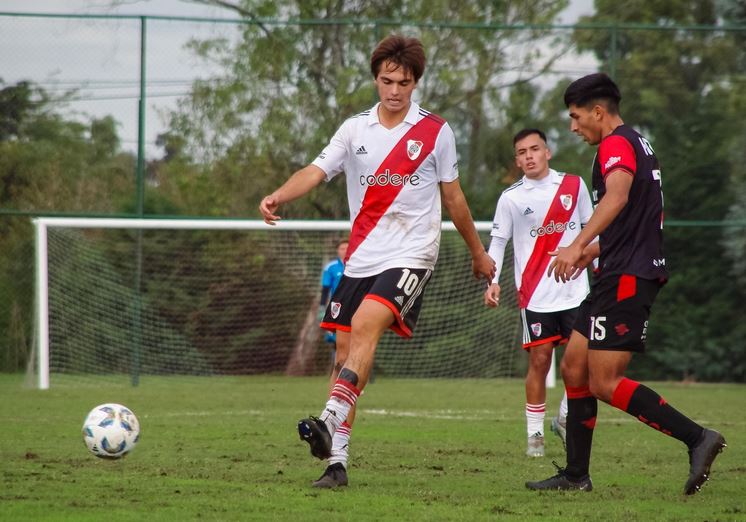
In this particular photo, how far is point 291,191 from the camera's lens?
638 cm

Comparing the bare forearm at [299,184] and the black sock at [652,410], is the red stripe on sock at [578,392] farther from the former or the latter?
the bare forearm at [299,184]

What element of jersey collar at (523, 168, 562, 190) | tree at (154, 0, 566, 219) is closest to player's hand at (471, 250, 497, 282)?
jersey collar at (523, 168, 562, 190)

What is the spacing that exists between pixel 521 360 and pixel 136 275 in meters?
5.97

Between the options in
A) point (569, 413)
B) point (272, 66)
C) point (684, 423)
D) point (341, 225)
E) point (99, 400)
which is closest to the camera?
point (684, 423)

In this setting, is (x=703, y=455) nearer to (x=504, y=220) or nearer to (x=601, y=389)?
(x=601, y=389)

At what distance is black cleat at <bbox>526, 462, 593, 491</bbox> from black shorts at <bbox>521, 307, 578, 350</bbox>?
89.1 inches

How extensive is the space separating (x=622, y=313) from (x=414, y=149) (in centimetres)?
145

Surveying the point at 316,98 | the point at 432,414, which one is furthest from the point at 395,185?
the point at 316,98

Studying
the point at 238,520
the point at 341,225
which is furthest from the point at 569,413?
the point at 341,225

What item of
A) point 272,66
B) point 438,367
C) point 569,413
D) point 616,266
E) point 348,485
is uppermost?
point 272,66

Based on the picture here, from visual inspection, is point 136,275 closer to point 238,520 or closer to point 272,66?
point 272,66

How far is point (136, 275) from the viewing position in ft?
57.4

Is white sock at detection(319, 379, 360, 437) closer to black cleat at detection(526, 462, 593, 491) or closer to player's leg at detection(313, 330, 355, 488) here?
player's leg at detection(313, 330, 355, 488)

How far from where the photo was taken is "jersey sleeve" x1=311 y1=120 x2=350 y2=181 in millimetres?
6559
